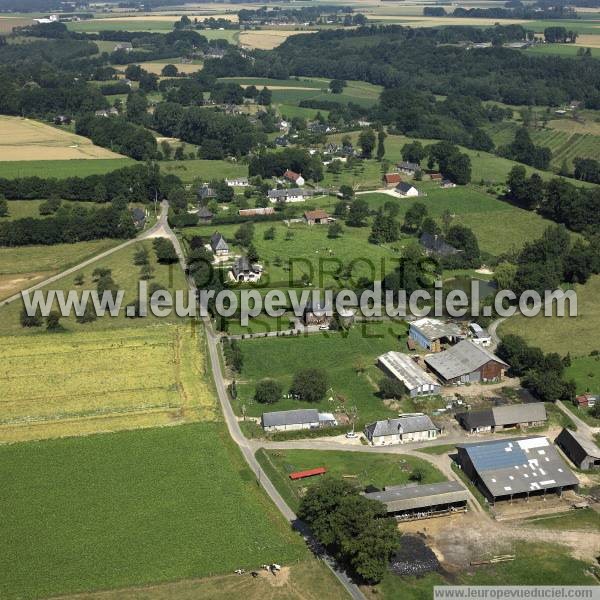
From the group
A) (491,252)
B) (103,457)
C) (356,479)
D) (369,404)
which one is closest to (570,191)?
(491,252)

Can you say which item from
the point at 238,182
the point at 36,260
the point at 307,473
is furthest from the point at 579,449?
the point at 238,182

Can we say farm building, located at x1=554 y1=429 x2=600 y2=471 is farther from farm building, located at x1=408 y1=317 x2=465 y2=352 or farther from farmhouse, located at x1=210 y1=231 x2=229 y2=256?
farmhouse, located at x1=210 y1=231 x2=229 y2=256

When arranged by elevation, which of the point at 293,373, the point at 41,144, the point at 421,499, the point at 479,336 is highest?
the point at 41,144

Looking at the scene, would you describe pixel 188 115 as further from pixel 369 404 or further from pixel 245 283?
pixel 369 404

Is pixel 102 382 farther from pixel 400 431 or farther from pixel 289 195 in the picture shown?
pixel 289 195

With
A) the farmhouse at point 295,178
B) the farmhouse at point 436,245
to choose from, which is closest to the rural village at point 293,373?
the farmhouse at point 436,245

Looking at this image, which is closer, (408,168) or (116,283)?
(116,283)
